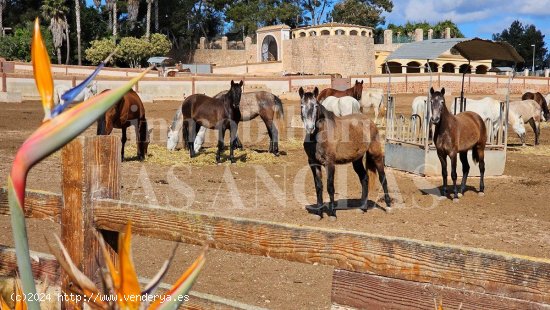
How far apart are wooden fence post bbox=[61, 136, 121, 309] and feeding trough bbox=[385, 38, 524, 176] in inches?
380

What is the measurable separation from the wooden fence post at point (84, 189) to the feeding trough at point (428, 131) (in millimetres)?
9644

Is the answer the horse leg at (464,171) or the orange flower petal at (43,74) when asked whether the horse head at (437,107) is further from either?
the orange flower petal at (43,74)

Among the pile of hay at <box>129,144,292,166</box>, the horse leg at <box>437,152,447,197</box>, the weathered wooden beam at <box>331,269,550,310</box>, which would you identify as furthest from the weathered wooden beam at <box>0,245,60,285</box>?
the pile of hay at <box>129,144,292,166</box>

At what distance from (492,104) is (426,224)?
7.86 meters

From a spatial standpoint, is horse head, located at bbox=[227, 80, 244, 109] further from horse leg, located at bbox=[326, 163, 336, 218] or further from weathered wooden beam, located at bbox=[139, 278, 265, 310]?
weathered wooden beam, located at bbox=[139, 278, 265, 310]

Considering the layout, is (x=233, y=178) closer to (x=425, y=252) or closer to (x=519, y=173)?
(x=519, y=173)

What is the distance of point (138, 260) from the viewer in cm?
665

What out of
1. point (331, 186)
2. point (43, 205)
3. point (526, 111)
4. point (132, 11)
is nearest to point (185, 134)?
point (331, 186)

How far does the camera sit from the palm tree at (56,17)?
4966cm

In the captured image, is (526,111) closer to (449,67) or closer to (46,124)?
(46,124)

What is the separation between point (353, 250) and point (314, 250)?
17 cm

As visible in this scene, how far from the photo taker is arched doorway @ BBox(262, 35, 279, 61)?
66.3m

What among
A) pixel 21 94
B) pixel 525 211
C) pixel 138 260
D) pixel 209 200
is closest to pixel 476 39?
pixel 525 211

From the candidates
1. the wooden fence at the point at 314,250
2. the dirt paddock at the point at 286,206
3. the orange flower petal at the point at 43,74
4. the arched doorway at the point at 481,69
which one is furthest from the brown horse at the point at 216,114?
the arched doorway at the point at 481,69
